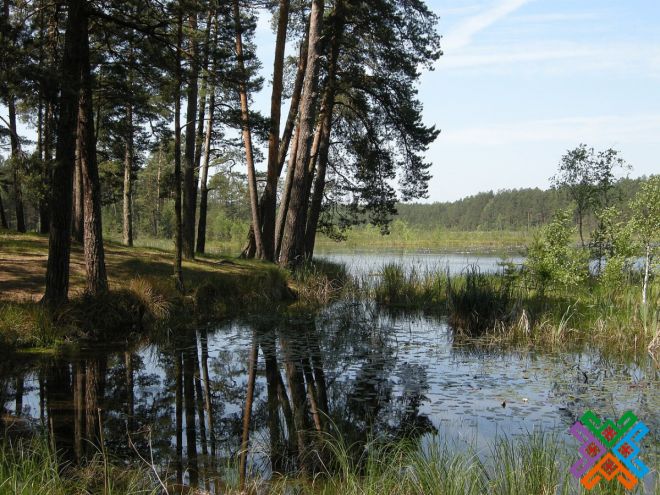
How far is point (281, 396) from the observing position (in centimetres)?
612

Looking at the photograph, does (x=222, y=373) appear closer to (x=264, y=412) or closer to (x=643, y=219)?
(x=264, y=412)

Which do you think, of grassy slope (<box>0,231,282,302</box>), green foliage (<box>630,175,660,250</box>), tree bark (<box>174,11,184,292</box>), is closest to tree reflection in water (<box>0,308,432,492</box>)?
tree bark (<box>174,11,184,292</box>)

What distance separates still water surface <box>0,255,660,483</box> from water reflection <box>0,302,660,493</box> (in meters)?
0.02

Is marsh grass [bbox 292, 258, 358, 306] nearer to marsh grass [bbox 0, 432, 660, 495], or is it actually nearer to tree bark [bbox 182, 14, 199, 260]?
tree bark [bbox 182, 14, 199, 260]

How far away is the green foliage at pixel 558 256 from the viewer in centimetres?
1100

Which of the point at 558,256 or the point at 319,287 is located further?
the point at 319,287

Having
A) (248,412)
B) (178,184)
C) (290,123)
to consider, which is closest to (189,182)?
(290,123)

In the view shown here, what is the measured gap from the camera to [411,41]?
1681cm

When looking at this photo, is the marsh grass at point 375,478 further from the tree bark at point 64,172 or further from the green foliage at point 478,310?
the green foliage at point 478,310

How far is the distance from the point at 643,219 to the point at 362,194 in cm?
1060

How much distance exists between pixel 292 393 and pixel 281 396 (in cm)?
18

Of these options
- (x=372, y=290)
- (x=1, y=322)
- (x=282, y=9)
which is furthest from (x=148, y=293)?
(x=282, y=9)

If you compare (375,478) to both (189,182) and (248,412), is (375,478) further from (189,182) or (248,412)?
(189,182)

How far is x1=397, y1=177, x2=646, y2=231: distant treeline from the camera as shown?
100125 mm
